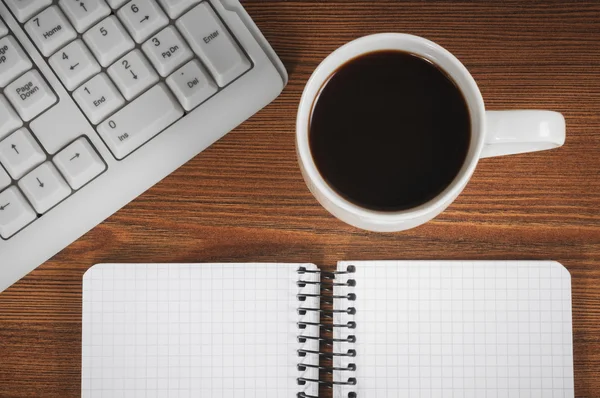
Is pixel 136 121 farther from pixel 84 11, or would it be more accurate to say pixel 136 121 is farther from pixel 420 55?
pixel 420 55

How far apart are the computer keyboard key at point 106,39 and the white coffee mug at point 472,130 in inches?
6.2

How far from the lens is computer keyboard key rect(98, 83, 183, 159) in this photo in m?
0.48

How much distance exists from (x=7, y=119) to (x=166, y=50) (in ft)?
0.42

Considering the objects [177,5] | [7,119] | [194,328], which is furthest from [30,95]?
[194,328]

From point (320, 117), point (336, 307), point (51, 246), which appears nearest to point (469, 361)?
point (336, 307)

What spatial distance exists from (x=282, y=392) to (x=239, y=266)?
115 mm

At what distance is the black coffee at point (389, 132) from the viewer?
0.46 m

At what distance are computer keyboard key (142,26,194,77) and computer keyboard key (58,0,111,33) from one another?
0.13ft

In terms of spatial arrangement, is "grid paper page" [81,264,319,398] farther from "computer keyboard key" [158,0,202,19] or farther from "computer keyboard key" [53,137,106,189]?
"computer keyboard key" [158,0,202,19]

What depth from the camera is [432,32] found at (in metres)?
0.55

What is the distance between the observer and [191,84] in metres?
0.49

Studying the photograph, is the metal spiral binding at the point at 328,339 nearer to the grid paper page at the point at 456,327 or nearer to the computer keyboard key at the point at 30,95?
the grid paper page at the point at 456,327

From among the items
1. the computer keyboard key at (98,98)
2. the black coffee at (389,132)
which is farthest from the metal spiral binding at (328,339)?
the computer keyboard key at (98,98)

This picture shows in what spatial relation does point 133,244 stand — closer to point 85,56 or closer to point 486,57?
point 85,56
